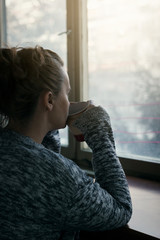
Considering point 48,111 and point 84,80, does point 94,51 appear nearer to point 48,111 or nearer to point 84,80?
point 84,80

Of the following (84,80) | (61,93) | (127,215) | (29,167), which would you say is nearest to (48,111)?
(61,93)

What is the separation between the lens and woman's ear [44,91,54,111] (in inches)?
30.9

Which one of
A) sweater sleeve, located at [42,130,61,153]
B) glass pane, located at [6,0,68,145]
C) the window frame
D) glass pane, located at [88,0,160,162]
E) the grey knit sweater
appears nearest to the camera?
the grey knit sweater

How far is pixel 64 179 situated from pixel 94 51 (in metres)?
0.99

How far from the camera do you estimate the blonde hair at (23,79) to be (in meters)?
0.75

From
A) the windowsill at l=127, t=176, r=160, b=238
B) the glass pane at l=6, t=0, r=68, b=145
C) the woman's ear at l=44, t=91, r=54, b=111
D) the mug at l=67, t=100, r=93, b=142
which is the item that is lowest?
the windowsill at l=127, t=176, r=160, b=238

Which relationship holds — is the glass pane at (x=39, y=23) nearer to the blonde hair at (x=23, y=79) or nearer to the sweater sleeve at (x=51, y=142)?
the sweater sleeve at (x=51, y=142)

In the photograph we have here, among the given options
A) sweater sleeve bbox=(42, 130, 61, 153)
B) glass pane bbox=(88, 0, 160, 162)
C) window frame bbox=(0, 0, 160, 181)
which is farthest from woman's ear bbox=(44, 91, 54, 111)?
window frame bbox=(0, 0, 160, 181)

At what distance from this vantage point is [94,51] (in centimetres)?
155

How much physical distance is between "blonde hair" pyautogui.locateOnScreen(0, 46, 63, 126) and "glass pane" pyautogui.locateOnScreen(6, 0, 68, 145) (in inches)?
34.3

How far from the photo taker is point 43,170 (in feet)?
2.29

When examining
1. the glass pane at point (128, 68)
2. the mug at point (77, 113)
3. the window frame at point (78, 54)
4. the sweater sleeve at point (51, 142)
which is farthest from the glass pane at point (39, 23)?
the mug at point (77, 113)

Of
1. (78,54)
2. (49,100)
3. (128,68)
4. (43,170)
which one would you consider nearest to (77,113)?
(49,100)

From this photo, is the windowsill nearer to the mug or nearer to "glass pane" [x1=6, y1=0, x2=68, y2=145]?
the mug
